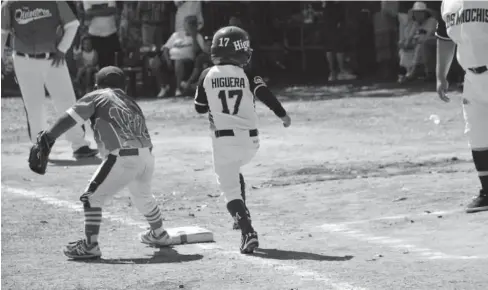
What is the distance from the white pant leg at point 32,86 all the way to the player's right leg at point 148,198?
18.2 feet

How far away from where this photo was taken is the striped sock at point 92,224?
9125 mm

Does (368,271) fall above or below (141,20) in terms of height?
above

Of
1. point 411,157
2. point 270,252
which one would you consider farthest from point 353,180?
point 270,252

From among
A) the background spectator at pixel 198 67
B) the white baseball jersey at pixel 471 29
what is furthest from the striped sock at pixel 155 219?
the background spectator at pixel 198 67

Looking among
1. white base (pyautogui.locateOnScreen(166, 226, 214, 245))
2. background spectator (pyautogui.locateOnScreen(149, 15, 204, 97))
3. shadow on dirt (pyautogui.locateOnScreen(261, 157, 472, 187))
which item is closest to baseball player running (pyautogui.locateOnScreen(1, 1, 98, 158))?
shadow on dirt (pyautogui.locateOnScreen(261, 157, 472, 187))

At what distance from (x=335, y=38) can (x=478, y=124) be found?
43.4 ft

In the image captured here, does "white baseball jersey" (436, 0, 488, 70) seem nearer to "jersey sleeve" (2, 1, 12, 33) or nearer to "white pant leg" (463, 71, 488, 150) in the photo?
"white pant leg" (463, 71, 488, 150)

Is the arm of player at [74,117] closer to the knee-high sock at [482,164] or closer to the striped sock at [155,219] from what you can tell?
the striped sock at [155,219]

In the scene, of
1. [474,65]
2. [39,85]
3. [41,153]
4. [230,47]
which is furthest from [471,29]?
[39,85]

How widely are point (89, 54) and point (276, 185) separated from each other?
10.9 m

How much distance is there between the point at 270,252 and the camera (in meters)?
9.14

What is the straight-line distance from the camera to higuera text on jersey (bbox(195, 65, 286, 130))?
9320 millimetres

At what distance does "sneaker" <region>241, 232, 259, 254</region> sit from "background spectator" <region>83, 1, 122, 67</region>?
46.5 ft

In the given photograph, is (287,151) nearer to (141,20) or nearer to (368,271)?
(368,271)
